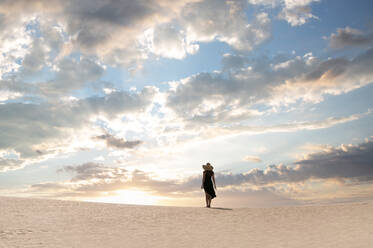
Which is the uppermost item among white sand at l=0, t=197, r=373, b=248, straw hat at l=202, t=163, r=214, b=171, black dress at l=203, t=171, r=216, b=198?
straw hat at l=202, t=163, r=214, b=171

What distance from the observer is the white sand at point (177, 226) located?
11570 millimetres

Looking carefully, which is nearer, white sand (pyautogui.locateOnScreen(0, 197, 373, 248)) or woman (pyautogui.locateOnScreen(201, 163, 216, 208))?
white sand (pyautogui.locateOnScreen(0, 197, 373, 248))

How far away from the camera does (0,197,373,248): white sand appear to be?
11570mm

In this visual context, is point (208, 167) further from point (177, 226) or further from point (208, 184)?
point (177, 226)

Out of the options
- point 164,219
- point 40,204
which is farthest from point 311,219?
point 40,204

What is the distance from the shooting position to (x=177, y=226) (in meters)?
14.3

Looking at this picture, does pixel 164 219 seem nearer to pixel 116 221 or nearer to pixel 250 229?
pixel 116 221

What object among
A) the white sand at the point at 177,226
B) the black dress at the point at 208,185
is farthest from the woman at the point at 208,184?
the white sand at the point at 177,226

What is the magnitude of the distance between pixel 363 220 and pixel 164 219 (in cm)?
845

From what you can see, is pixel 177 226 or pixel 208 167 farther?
pixel 208 167

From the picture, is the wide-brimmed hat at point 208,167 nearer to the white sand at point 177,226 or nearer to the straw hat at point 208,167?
the straw hat at point 208,167

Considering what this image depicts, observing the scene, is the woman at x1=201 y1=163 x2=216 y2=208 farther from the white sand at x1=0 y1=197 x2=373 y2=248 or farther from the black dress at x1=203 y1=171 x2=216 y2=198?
the white sand at x1=0 y1=197 x2=373 y2=248

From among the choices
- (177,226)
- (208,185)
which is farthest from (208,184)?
(177,226)

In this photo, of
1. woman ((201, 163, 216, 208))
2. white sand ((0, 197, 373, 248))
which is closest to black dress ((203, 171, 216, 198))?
woman ((201, 163, 216, 208))
